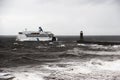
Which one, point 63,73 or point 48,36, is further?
point 48,36

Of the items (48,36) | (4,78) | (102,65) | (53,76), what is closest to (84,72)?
(53,76)

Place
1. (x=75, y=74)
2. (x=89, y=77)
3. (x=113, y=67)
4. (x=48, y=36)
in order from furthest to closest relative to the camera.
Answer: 1. (x=48, y=36)
2. (x=113, y=67)
3. (x=75, y=74)
4. (x=89, y=77)

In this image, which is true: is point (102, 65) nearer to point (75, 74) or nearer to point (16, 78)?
point (75, 74)

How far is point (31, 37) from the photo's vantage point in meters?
104

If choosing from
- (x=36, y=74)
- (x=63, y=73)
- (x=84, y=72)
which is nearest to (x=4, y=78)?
(x=36, y=74)

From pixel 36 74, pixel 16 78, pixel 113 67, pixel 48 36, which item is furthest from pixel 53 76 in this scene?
pixel 48 36

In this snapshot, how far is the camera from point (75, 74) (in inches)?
749

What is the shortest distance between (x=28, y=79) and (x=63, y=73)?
336 centimetres

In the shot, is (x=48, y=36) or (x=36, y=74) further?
(x=48, y=36)

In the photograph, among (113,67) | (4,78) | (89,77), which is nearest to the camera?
(4,78)

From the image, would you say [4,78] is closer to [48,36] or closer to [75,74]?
[75,74]

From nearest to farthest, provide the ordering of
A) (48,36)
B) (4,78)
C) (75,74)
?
(4,78)
(75,74)
(48,36)

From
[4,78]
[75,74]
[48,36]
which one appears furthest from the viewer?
[48,36]

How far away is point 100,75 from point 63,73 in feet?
9.04
